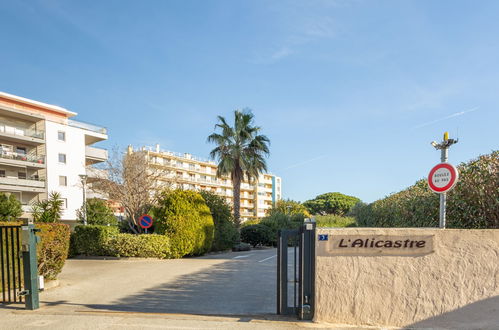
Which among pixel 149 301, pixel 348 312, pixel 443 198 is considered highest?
pixel 443 198

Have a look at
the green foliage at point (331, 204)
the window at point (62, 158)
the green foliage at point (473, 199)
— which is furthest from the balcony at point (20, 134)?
the green foliage at point (331, 204)

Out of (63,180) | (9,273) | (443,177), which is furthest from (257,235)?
(443,177)

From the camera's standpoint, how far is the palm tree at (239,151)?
89.4ft

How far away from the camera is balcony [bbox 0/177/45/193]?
32.3 meters

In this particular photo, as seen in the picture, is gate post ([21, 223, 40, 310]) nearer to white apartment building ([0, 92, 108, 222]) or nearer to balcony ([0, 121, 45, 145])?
white apartment building ([0, 92, 108, 222])

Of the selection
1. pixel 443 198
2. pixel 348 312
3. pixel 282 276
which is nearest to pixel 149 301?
pixel 282 276

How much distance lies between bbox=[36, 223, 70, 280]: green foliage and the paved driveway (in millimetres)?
548

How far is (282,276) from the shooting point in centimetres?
613

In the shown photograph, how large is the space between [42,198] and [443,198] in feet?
129

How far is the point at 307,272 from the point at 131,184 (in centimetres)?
2065

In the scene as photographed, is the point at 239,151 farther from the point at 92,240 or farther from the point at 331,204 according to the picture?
the point at 331,204

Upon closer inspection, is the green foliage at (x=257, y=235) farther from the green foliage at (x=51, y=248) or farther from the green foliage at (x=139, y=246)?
the green foliage at (x=51, y=248)

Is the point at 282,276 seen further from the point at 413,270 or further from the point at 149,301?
the point at 149,301

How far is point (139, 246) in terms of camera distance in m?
15.7
